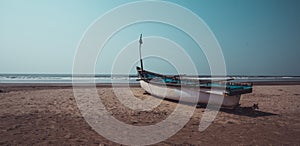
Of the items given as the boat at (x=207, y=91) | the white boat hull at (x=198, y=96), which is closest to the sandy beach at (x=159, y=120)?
the white boat hull at (x=198, y=96)

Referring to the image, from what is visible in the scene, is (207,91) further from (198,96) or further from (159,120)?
(159,120)

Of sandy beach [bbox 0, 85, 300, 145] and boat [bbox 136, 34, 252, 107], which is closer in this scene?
sandy beach [bbox 0, 85, 300, 145]

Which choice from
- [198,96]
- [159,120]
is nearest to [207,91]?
[198,96]

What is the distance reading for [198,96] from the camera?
31.3ft

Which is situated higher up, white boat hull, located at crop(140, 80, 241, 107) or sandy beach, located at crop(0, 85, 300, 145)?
white boat hull, located at crop(140, 80, 241, 107)

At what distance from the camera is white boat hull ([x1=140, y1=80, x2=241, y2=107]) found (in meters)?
8.77

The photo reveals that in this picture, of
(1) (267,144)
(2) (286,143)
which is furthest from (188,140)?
(2) (286,143)

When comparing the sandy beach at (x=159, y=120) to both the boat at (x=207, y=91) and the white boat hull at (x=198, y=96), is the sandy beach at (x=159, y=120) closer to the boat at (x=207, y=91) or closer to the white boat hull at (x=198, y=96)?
the white boat hull at (x=198, y=96)

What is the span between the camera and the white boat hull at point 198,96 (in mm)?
8766

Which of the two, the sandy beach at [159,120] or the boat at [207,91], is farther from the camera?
the boat at [207,91]

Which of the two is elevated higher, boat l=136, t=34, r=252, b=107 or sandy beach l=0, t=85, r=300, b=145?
boat l=136, t=34, r=252, b=107

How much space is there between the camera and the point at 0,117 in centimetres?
686

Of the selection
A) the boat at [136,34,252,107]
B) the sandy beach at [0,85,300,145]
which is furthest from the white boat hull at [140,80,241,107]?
the sandy beach at [0,85,300,145]

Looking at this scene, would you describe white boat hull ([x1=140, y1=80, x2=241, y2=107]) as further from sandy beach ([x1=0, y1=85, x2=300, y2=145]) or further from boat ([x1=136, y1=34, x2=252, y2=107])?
sandy beach ([x1=0, y1=85, x2=300, y2=145])
